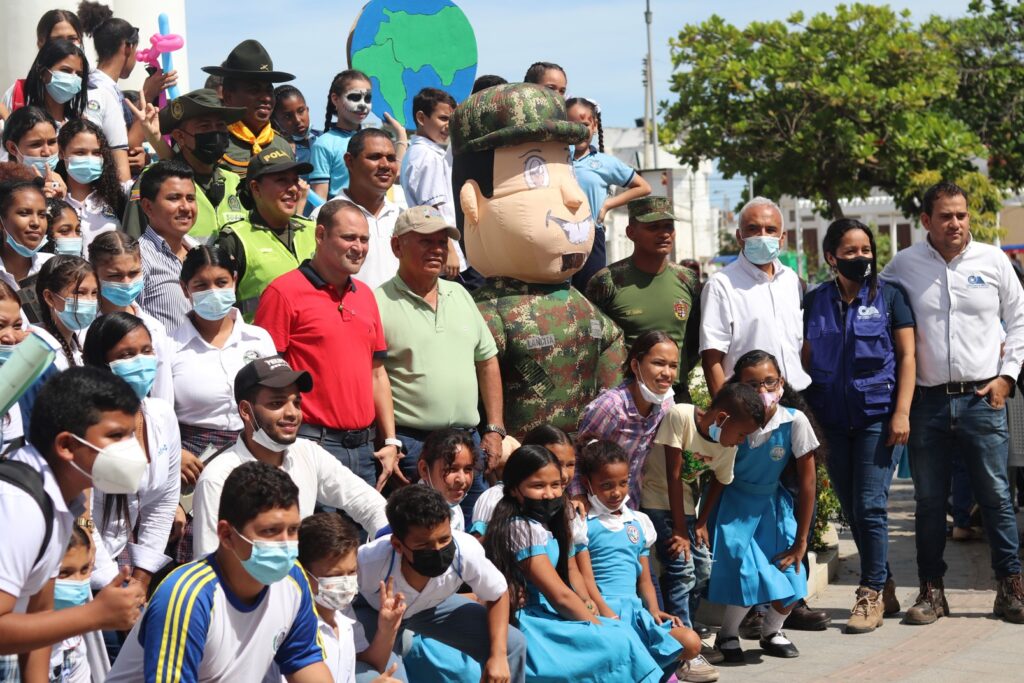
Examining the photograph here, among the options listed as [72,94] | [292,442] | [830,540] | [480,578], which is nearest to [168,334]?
[292,442]

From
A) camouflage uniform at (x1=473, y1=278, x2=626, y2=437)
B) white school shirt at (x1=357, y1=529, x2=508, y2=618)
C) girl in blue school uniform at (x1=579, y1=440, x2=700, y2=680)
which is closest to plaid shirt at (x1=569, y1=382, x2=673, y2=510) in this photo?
camouflage uniform at (x1=473, y1=278, x2=626, y2=437)

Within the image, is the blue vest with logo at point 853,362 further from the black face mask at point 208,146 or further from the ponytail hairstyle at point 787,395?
the black face mask at point 208,146

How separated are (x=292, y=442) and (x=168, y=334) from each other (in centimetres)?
111

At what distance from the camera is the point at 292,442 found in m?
5.39

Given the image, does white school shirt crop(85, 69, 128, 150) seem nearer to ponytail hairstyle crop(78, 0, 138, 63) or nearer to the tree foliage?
ponytail hairstyle crop(78, 0, 138, 63)

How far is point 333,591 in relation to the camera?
5.04m

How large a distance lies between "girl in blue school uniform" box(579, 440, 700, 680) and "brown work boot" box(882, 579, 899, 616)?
5.71 feet

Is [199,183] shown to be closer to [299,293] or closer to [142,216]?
[142,216]

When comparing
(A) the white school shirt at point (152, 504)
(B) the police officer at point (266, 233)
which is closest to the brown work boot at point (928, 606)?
(B) the police officer at point (266, 233)

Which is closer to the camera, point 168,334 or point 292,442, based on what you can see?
point 292,442

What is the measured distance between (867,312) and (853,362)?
275 mm

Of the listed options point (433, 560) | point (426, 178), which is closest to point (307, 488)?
point (433, 560)

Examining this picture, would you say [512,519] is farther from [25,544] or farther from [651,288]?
[25,544]

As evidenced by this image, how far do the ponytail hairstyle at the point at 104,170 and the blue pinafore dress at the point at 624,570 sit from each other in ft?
9.50
